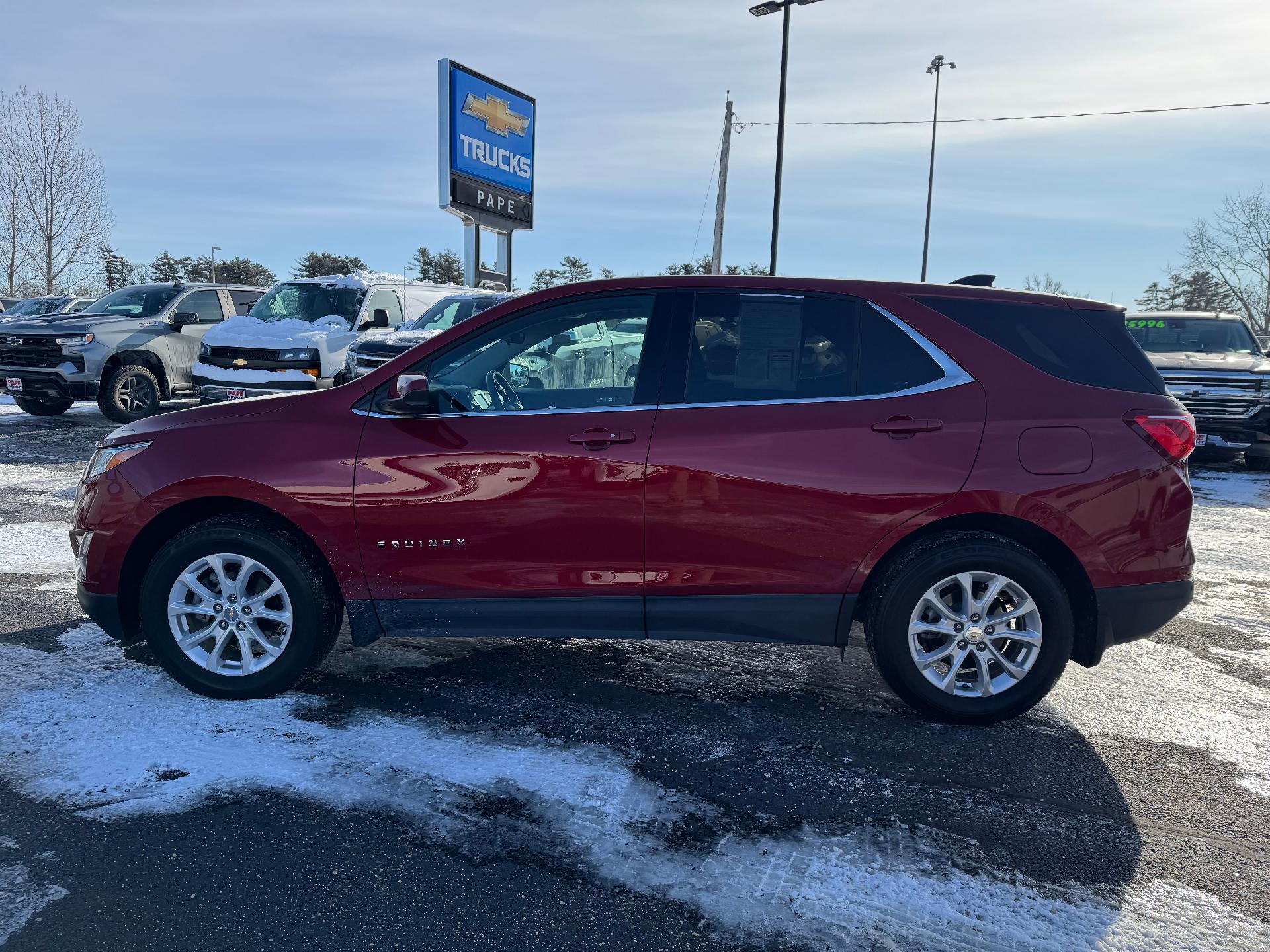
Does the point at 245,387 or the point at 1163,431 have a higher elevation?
the point at 1163,431

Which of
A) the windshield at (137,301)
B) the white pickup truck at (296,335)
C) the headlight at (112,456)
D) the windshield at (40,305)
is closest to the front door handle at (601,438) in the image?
the headlight at (112,456)

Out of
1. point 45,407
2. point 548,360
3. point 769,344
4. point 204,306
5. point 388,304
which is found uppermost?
point 388,304

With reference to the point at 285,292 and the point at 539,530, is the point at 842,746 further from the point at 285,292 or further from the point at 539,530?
the point at 285,292

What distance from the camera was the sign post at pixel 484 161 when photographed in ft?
66.1

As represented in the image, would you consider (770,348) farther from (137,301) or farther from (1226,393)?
(137,301)

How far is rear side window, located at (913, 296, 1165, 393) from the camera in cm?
364

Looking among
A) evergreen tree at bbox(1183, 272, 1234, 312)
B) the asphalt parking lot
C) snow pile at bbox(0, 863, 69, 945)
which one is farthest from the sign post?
evergreen tree at bbox(1183, 272, 1234, 312)

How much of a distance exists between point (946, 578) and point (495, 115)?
2053cm

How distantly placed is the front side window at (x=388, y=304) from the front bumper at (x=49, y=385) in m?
4.04

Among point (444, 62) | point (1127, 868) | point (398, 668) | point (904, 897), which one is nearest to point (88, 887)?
point (398, 668)

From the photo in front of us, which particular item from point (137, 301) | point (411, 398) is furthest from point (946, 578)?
point (137, 301)

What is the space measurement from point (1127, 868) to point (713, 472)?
6.01ft

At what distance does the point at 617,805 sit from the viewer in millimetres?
2980

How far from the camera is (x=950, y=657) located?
3623 millimetres
